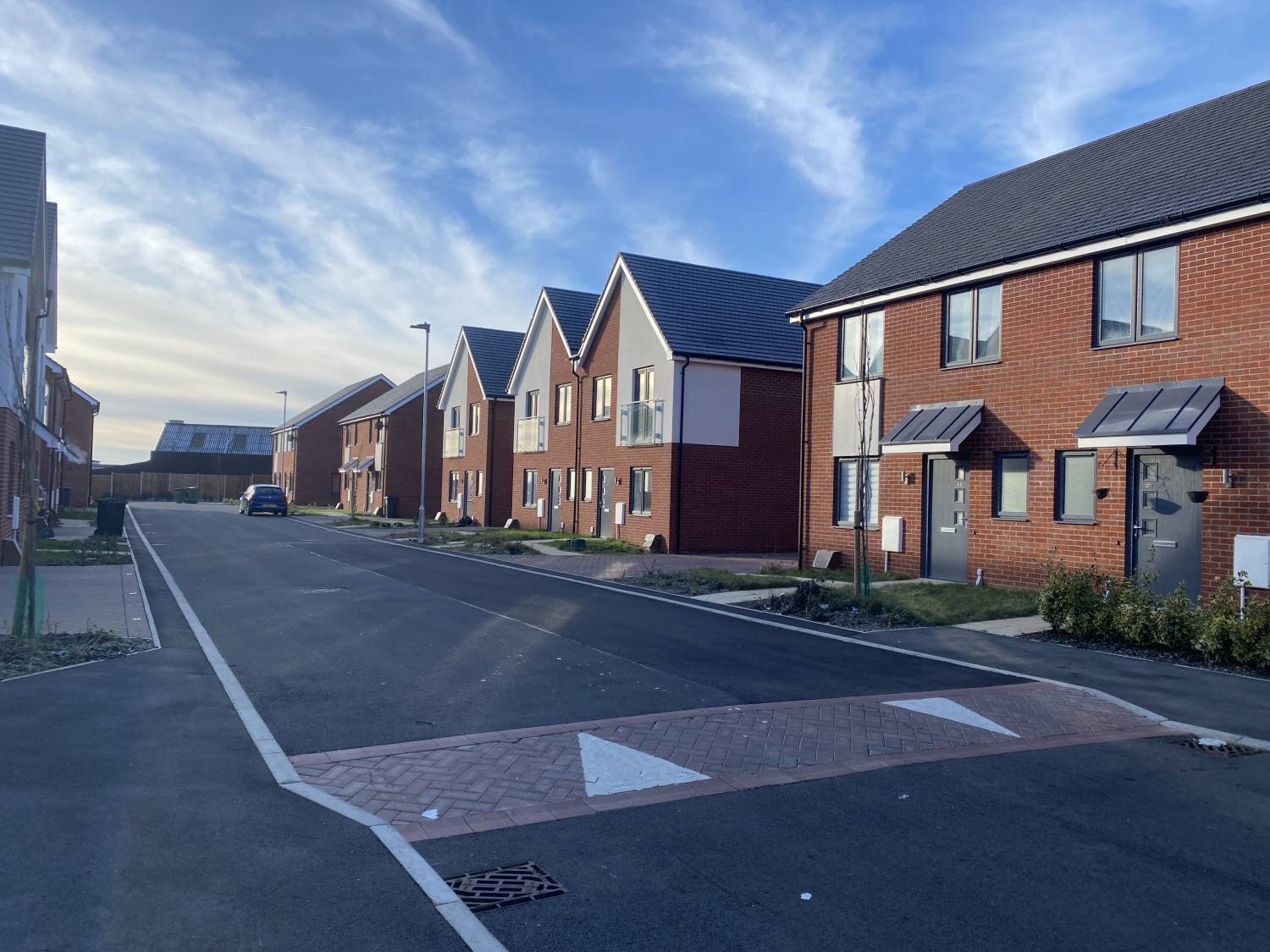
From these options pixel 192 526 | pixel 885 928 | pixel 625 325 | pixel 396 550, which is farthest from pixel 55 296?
pixel 885 928

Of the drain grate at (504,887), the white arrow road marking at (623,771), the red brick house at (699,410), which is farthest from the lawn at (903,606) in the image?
the red brick house at (699,410)

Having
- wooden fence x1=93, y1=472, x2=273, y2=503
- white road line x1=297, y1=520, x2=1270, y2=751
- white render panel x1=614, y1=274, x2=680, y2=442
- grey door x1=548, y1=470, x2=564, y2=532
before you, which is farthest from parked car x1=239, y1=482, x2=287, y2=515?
white road line x1=297, y1=520, x2=1270, y2=751

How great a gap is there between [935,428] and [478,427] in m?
27.8

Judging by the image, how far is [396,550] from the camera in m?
26.5

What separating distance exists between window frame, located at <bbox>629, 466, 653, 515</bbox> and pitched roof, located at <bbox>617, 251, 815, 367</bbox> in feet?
12.8

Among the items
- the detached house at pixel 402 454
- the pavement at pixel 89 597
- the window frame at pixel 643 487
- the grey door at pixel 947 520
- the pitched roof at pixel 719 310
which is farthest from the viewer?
the detached house at pixel 402 454

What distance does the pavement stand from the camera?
11.6 metres

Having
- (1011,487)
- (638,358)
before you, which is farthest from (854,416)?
(638,358)

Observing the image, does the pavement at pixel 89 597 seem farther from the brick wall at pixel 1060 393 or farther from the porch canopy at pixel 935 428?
the brick wall at pixel 1060 393

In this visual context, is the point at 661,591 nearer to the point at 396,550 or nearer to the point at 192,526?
the point at 396,550

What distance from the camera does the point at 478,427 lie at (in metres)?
42.3

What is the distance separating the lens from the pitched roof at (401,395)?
52375 millimetres

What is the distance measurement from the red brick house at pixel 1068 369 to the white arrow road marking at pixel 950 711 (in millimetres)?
6458

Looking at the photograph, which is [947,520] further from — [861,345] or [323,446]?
[323,446]
